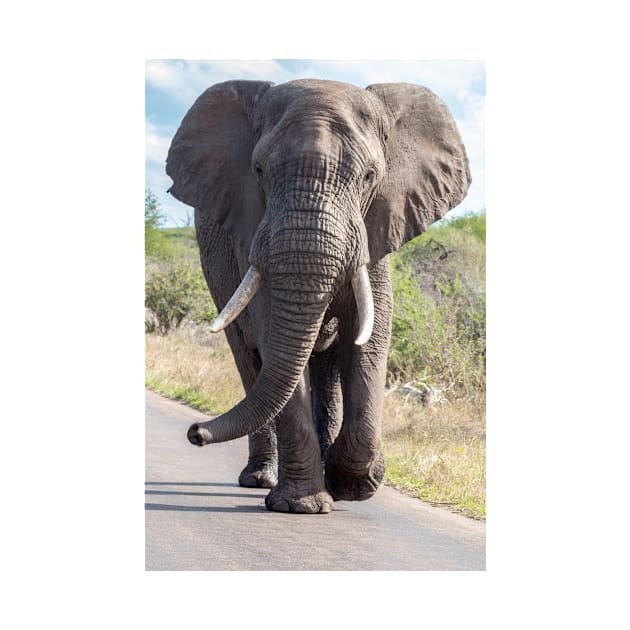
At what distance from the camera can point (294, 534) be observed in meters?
5.94


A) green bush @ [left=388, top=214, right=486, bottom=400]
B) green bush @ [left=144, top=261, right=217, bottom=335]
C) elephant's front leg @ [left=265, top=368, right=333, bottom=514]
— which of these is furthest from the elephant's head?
green bush @ [left=144, top=261, right=217, bottom=335]

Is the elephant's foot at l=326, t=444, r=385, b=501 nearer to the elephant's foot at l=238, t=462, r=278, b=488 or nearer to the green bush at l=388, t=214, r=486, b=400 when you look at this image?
the elephant's foot at l=238, t=462, r=278, b=488

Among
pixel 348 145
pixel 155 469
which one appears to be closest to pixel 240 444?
pixel 155 469

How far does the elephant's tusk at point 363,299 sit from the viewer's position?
572cm

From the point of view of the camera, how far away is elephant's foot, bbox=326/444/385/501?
6371 mm

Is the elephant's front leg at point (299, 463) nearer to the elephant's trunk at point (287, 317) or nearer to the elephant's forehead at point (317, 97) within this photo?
the elephant's trunk at point (287, 317)

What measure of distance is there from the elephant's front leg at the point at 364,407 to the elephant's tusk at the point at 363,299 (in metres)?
0.51

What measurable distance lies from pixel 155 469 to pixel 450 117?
318 centimetres

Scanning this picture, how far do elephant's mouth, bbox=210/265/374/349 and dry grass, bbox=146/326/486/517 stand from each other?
1.70 metres

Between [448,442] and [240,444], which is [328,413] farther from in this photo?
[240,444]

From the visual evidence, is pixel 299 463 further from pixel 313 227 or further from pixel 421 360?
pixel 421 360

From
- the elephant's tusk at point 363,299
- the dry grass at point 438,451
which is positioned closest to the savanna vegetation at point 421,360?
the dry grass at point 438,451

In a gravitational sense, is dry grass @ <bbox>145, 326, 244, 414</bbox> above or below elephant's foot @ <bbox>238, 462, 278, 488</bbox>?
above
